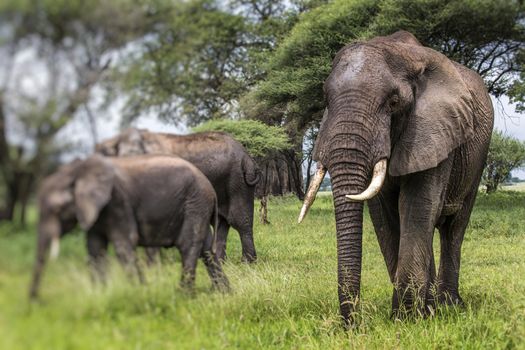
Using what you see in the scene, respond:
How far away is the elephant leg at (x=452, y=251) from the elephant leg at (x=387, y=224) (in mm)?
559

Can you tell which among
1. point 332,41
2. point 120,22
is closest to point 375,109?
point 120,22

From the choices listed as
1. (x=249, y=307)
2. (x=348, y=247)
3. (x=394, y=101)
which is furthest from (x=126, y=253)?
(x=394, y=101)

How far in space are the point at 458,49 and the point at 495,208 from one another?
14.5ft

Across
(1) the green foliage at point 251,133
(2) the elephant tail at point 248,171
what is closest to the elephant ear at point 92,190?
(2) the elephant tail at point 248,171

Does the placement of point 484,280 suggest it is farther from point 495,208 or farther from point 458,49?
point 458,49

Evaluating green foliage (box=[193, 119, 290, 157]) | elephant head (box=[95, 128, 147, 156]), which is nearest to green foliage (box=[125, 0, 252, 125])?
elephant head (box=[95, 128, 147, 156])

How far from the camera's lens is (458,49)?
16.0 metres

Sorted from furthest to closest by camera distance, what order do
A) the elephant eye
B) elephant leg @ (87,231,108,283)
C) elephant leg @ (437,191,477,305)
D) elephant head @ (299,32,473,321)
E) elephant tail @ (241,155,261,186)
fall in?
elephant leg @ (437,191,477,305)
elephant tail @ (241,155,261,186)
the elephant eye
elephant head @ (299,32,473,321)
elephant leg @ (87,231,108,283)

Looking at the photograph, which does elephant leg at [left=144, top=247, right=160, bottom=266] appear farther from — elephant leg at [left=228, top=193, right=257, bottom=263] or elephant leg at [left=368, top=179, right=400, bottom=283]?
elephant leg at [left=368, top=179, right=400, bottom=283]

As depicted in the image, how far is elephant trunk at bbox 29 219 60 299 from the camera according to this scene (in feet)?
4.39

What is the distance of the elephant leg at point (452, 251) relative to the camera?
568 centimetres

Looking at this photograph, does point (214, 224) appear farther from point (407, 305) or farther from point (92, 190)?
point (407, 305)

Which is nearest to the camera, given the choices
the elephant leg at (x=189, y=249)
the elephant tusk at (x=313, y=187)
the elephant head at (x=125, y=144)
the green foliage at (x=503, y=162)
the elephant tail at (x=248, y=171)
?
the elephant head at (x=125, y=144)

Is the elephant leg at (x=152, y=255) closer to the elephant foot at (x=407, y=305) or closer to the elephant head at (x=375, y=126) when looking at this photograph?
the elephant head at (x=375, y=126)
